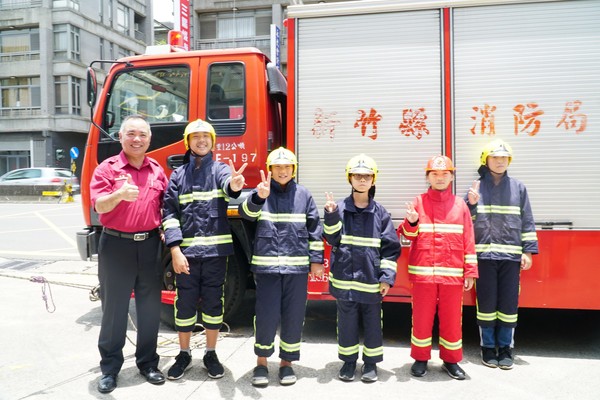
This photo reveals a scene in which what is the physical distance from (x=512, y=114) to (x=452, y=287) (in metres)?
1.48

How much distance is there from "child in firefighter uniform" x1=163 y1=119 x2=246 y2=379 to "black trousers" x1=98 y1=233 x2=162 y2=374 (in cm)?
20

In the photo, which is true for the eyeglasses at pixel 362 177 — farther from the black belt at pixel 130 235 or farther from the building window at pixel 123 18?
the building window at pixel 123 18

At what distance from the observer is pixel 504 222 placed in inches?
151

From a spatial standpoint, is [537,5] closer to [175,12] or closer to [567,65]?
[567,65]

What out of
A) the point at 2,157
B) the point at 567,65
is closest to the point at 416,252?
the point at 567,65

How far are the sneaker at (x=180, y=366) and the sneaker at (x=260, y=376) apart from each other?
53cm

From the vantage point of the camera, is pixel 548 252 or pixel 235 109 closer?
pixel 548 252

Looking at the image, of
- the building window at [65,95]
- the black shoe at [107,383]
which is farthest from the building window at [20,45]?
the black shoe at [107,383]

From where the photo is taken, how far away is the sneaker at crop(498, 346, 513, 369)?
3.86 metres

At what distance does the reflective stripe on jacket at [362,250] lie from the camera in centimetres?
361

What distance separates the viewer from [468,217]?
147 inches

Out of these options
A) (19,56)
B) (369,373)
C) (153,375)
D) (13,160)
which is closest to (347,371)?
(369,373)

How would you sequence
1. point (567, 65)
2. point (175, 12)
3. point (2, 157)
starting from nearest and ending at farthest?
point (567, 65), point (175, 12), point (2, 157)

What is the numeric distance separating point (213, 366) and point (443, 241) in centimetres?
196
